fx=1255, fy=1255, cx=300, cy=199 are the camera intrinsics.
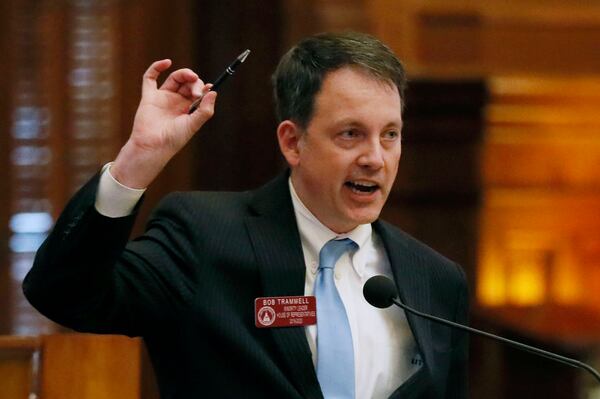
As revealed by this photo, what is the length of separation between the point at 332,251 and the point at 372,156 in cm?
21

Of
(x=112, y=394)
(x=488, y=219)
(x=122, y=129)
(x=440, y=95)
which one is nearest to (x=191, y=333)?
(x=112, y=394)

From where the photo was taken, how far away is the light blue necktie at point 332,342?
6.93 feet

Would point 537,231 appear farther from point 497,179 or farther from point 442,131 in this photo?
point 442,131

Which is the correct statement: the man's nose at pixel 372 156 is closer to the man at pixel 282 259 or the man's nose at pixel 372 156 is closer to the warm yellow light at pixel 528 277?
the man at pixel 282 259

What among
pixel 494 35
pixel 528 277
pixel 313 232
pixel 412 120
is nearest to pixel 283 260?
pixel 313 232

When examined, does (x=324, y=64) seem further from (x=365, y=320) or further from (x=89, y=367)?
(x=89, y=367)

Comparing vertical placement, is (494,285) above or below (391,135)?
below

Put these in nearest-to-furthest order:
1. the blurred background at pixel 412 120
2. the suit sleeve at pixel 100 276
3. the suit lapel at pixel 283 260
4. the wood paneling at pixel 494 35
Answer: the suit sleeve at pixel 100 276 < the suit lapel at pixel 283 260 < the blurred background at pixel 412 120 < the wood paneling at pixel 494 35

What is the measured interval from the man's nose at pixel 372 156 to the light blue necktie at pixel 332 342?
20cm

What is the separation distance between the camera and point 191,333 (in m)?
2.10

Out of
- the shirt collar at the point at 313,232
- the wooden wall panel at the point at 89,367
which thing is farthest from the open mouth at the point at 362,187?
the wooden wall panel at the point at 89,367

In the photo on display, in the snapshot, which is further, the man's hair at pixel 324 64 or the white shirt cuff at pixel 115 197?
the man's hair at pixel 324 64

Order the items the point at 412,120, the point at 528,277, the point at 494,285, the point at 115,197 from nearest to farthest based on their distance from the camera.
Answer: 1. the point at 115,197
2. the point at 412,120
3. the point at 494,285
4. the point at 528,277

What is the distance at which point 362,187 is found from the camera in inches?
85.9
